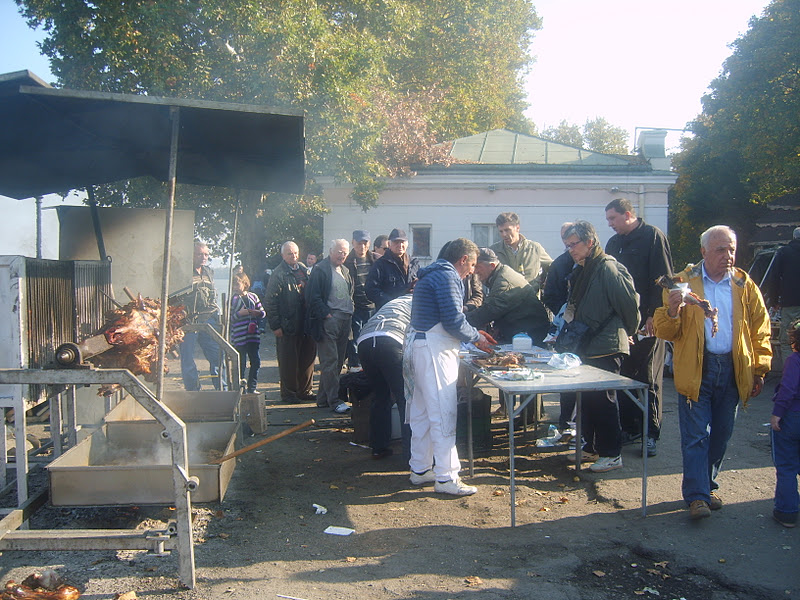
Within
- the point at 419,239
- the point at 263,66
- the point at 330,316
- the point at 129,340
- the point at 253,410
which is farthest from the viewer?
the point at 419,239

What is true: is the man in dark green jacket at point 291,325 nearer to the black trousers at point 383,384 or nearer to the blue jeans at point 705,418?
the black trousers at point 383,384

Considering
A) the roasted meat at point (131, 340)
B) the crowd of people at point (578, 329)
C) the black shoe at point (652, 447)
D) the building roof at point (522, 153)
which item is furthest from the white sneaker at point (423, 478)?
the building roof at point (522, 153)

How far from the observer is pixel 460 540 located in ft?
14.2

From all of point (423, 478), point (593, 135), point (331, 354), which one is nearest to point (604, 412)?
point (423, 478)

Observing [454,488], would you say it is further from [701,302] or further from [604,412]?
[701,302]

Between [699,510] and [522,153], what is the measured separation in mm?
14638

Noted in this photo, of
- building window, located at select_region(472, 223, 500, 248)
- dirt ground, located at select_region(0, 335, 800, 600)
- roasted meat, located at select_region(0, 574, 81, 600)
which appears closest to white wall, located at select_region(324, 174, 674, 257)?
building window, located at select_region(472, 223, 500, 248)

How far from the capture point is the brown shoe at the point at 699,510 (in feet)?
14.8

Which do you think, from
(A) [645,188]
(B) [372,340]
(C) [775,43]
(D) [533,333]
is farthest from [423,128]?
(B) [372,340]

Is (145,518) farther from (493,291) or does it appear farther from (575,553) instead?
(493,291)

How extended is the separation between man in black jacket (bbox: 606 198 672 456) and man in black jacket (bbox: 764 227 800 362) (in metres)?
3.53

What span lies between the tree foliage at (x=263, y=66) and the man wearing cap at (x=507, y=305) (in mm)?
8838

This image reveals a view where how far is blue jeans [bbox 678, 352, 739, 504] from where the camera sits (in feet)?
14.8

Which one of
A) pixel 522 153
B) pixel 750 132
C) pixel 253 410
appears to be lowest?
pixel 253 410
